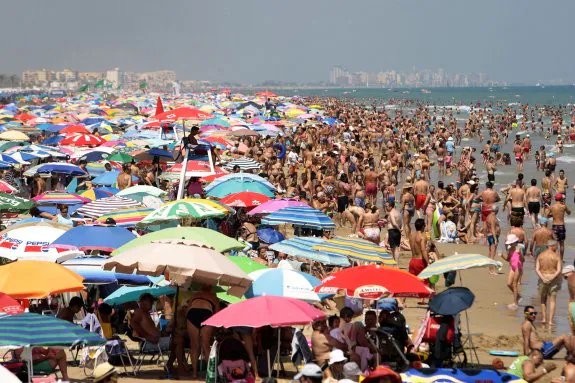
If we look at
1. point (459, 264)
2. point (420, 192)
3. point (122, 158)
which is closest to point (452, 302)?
point (459, 264)

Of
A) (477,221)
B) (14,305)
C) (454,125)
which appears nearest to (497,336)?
(14,305)

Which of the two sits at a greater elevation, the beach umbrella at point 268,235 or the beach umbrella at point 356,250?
the beach umbrella at point 356,250

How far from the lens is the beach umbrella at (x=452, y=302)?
8086mm

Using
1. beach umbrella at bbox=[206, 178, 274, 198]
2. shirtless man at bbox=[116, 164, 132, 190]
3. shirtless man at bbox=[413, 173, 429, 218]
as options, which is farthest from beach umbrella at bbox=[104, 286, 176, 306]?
shirtless man at bbox=[413, 173, 429, 218]

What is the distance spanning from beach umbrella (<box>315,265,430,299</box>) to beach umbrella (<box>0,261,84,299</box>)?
219 cm

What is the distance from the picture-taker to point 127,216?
1191 centimetres

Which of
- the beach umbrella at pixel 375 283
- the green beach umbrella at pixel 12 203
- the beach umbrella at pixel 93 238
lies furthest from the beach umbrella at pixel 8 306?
the green beach umbrella at pixel 12 203

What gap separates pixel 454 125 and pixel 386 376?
152 ft

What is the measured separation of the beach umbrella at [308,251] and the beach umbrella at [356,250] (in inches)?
3.7

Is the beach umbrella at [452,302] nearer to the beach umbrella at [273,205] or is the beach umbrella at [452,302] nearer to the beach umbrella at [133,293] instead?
the beach umbrella at [133,293]

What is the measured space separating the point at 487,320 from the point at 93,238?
4704 mm

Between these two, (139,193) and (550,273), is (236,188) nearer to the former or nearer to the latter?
(139,193)

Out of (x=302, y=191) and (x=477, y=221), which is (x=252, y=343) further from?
(x=302, y=191)

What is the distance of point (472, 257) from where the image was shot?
8680 millimetres
